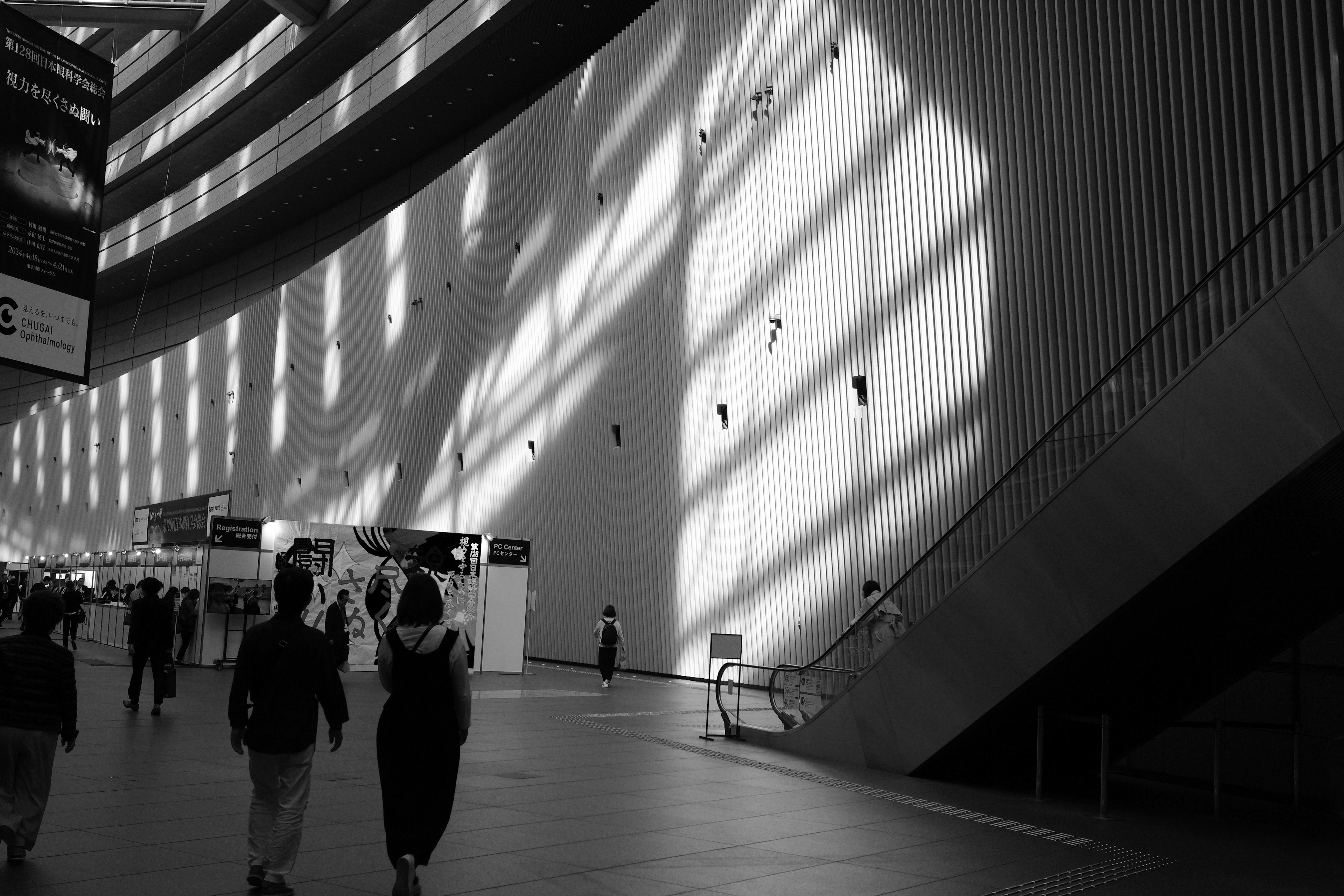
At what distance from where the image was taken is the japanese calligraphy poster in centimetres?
1068

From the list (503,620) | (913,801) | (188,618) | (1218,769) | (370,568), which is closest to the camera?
(913,801)

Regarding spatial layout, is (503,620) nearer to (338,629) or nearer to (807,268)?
(338,629)

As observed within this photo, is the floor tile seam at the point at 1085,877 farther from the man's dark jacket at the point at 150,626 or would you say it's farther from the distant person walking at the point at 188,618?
the distant person walking at the point at 188,618


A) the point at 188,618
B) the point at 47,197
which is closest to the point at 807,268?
the point at 47,197

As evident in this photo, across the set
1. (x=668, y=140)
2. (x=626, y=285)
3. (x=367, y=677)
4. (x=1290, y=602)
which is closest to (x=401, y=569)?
(x=367, y=677)

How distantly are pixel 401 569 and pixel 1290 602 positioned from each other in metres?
16.4

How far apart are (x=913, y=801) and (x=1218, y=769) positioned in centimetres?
272

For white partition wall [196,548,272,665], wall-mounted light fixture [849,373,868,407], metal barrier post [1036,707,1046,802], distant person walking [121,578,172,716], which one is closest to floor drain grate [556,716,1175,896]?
metal barrier post [1036,707,1046,802]

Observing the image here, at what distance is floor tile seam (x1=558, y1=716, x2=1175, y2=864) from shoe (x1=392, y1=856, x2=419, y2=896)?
15.9 feet

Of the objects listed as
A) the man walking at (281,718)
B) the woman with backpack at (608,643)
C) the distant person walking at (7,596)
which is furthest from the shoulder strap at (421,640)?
the distant person walking at (7,596)

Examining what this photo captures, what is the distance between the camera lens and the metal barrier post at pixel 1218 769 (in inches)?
391

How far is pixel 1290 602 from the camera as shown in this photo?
33.2 ft

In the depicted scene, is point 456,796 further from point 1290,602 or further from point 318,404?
point 318,404

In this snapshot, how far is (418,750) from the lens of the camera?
5879 mm
